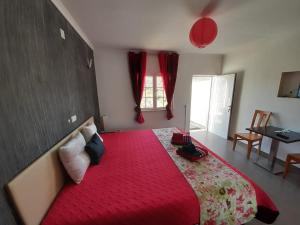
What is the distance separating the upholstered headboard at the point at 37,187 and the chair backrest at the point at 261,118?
363cm

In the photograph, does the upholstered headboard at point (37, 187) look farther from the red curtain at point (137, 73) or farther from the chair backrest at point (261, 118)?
the chair backrest at point (261, 118)

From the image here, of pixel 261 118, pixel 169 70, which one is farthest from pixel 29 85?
pixel 261 118

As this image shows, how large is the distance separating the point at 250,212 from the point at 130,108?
3.04 m

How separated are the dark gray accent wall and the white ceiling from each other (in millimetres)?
546

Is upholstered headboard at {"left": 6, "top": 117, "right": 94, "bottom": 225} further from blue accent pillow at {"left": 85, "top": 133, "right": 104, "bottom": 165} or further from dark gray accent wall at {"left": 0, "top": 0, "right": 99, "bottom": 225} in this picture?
blue accent pillow at {"left": 85, "top": 133, "right": 104, "bottom": 165}

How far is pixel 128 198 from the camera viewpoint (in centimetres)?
117

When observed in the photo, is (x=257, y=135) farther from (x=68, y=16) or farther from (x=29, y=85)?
(x=68, y=16)

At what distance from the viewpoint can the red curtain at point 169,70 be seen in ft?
11.6

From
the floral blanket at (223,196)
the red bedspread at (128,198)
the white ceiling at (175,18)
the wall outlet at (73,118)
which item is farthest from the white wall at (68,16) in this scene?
the floral blanket at (223,196)

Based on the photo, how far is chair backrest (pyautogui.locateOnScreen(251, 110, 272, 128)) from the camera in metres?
2.77

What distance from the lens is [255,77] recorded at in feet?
10.2

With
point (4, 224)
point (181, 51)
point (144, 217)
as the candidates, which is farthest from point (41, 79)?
→ point (181, 51)

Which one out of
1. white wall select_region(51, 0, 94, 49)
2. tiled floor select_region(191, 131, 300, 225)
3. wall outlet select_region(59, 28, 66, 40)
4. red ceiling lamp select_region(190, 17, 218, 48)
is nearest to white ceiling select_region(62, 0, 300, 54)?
white wall select_region(51, 0, 94, 49)

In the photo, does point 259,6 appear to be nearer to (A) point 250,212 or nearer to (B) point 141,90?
(A) point 250,212
